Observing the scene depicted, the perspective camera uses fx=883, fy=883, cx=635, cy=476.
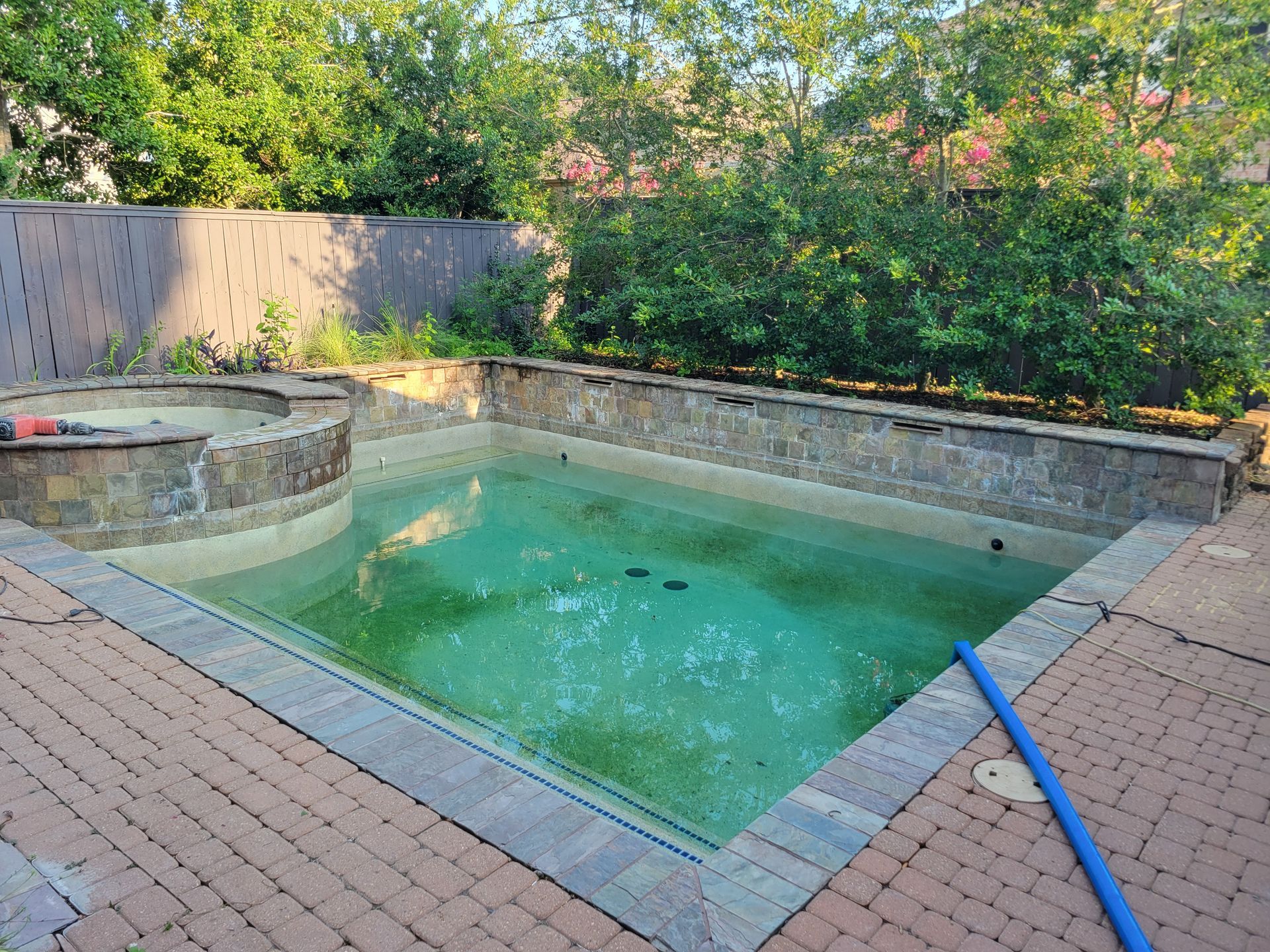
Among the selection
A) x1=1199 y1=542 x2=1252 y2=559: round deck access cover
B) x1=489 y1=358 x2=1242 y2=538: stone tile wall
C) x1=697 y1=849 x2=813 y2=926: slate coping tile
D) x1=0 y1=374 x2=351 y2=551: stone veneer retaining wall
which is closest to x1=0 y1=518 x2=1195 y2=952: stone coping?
x1=697 y1=849 x2=813 y2=926: slate coping tile

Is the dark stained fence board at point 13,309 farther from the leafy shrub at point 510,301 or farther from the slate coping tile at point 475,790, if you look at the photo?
the slate coping tile at point 475,790

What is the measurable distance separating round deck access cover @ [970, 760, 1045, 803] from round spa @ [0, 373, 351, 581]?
17.3ft

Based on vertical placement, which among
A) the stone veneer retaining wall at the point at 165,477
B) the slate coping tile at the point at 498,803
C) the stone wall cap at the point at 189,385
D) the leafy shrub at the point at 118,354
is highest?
the leafy shrub at the point at 118,354

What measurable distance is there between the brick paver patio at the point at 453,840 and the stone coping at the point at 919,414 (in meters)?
2.59

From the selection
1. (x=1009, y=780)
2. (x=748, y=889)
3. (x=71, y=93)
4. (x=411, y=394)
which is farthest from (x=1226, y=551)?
(x=71, y=93)

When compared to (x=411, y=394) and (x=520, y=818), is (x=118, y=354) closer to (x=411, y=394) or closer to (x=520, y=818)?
(x=411, y=394)

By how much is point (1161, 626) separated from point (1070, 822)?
2037 mm

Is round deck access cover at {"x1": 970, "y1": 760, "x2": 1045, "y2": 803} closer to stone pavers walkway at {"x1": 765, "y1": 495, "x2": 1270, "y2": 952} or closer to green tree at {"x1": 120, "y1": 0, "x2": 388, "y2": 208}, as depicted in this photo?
stone pavers walkway at {"x1": 765, "y1": 495, "x2": 1270, "y2": 952}

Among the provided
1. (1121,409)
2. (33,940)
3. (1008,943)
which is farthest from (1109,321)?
(33,940)

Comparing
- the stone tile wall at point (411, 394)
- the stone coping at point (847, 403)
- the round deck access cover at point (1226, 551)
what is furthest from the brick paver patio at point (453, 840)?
the stone tile wall at point (411, 394)

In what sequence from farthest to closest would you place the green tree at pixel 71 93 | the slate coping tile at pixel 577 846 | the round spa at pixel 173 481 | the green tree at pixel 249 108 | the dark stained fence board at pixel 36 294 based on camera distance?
the green tree at pixel 249 108 → the green tree at pixel 71 93 → the dark stained fence board at pixel 36 294 → the round spa at pixel 173 481 → the slate coping tile at pixel 577 846

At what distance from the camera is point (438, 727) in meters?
3.85

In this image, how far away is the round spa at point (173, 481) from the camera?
5.75m

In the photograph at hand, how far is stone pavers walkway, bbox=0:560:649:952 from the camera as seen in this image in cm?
233
